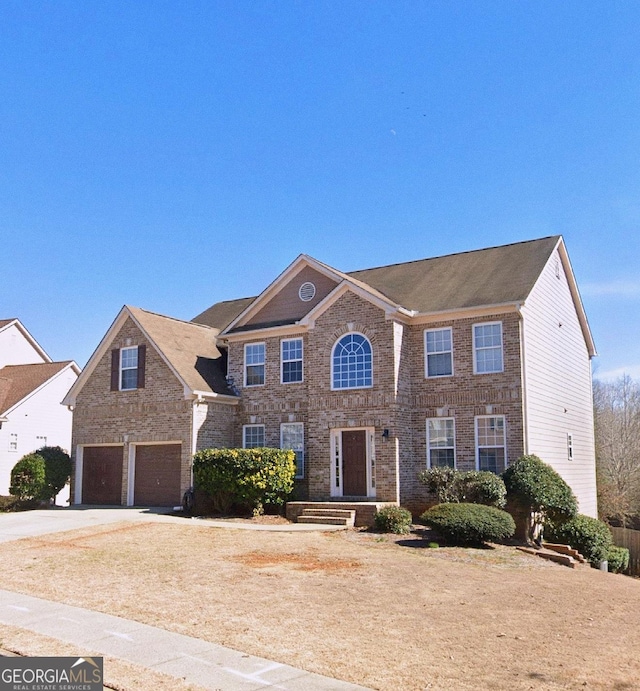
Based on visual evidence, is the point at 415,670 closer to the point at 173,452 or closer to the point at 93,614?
the point at 93,614

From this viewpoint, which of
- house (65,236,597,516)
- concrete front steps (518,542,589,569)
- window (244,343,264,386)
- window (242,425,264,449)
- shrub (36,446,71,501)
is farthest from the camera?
shrub (36,446,71,501)

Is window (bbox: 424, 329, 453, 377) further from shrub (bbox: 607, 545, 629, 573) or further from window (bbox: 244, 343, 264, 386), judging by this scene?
shrub (bbox: 607, 545, 629, 573)

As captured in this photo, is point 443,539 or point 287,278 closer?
point 443,539

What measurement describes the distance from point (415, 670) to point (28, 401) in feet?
99.9

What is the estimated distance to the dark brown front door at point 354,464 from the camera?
2286 cm

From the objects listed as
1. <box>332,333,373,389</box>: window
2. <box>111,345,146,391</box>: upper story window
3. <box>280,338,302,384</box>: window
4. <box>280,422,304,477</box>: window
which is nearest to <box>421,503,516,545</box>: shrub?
<box>332,333,373,389</box>: window

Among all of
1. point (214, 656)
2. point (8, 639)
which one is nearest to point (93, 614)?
point (8, 639)

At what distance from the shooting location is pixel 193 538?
58.4 feet

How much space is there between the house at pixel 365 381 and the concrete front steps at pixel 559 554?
2.67 metres

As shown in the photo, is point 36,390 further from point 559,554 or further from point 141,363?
point 559,554

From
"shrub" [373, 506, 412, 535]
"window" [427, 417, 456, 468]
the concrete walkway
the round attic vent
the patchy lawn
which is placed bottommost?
the patchy lawn

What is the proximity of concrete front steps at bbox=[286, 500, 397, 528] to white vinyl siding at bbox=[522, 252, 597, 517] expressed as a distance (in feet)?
16.2

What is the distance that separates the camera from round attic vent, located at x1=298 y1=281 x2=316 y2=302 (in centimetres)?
2592

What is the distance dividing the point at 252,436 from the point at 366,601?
1533cm
